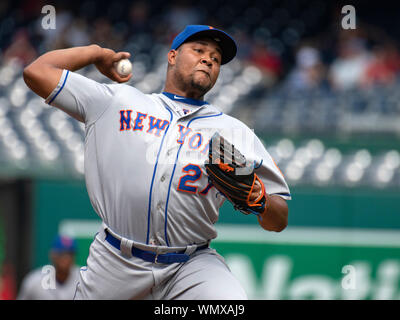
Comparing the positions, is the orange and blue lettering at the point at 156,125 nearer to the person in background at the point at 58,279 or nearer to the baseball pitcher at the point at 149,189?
the baseball pitcher at the point at 149,189

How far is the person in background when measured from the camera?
16.7 ft

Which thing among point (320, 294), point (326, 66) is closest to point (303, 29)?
point (326, 66)

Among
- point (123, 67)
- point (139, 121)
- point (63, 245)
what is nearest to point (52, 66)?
point (123, 67)

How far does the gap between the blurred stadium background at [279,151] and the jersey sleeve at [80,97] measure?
3370 millimetres

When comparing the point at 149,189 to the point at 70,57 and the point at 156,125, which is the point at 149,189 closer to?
the point at 156,125

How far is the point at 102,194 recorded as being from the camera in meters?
2.63

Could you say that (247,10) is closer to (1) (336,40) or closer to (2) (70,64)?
(1) (336,40)

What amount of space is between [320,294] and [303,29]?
658cm

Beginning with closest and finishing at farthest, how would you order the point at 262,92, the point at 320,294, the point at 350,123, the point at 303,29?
the point at 320,294
the point at 350,123
the point at 262,92
the point at 303,29

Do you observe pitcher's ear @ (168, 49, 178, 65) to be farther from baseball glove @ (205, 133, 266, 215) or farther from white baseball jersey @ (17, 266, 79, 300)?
white baseball jersey @ (17, 266, 79, 300)

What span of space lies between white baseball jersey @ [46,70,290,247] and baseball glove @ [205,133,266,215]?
0.16m

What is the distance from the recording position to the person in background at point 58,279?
5102mm

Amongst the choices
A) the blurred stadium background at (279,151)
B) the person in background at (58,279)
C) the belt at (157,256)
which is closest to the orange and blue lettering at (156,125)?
the belt at (157,256)

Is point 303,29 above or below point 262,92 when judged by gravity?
above
